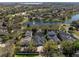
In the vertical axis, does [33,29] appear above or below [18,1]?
below

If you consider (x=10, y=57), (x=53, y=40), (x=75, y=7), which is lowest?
(x=10, y=57)

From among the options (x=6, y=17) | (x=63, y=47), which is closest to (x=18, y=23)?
(x=6, y=17)

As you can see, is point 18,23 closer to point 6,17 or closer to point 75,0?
point 6,17

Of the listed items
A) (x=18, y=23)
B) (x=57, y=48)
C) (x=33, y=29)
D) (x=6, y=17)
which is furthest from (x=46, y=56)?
(x=6, y=17)

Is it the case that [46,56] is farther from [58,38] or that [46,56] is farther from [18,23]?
[18,23]

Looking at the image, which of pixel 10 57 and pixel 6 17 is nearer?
pixel 10 57

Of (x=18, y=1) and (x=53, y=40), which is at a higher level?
(x=18, y=1)
